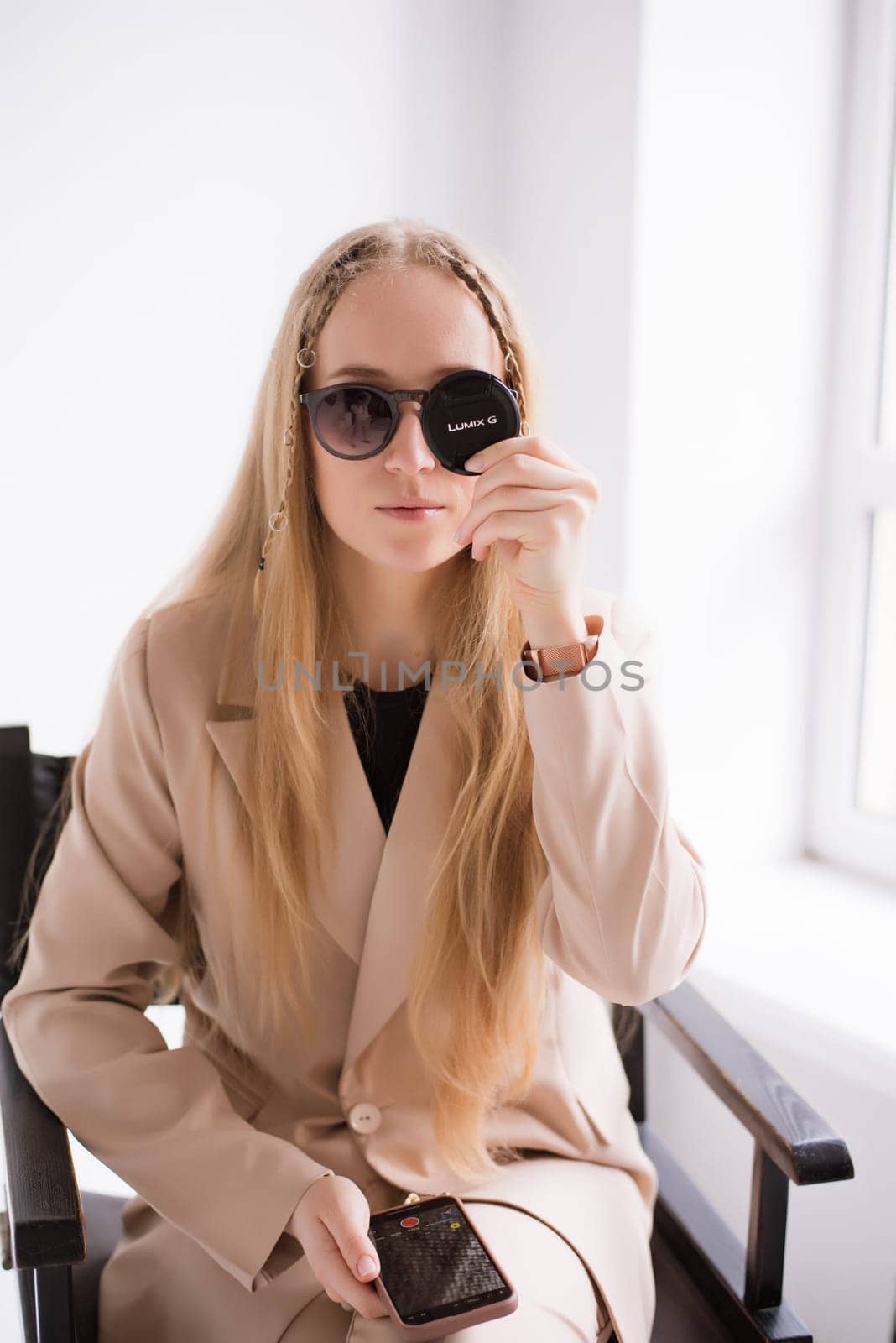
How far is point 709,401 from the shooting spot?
175 centimetres

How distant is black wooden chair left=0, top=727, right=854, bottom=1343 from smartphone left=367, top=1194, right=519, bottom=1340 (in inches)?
10.4

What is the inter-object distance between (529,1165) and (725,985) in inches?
24.3

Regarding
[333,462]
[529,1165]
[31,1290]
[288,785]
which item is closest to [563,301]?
[333,462]

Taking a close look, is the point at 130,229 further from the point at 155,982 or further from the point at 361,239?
the point at 155,982

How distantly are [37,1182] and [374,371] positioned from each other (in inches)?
31.7

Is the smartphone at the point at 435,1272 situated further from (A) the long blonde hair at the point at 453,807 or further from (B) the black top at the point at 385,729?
(B) the black top at the point at 385,729

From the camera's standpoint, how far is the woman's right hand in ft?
2.96

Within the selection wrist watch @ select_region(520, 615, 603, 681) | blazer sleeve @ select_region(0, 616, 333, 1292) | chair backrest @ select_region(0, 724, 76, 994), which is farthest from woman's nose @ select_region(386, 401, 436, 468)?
chair backrest @ select_region(0, 724, 76, 994)

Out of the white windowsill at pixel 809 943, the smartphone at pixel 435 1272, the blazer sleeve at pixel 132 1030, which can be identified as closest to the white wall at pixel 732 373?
the white windowsill at pixel 809 943

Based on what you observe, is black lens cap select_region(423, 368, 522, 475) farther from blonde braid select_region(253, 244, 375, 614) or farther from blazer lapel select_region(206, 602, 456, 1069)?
blazer lapel select_region(206, 602, 456, 1069)

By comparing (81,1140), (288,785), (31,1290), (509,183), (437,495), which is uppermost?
(509,183)

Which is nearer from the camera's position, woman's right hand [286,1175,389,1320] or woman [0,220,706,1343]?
woman's right hand [286,1175,389,1320]

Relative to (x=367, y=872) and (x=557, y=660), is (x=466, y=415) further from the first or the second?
(x=367, y=872)

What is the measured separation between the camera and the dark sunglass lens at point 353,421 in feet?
3.40
